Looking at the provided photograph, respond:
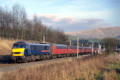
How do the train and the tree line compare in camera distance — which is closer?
the train

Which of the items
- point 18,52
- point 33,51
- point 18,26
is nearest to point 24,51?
point 18,52

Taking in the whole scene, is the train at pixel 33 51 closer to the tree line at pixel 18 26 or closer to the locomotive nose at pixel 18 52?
the locomotive nose at pixel 18 52

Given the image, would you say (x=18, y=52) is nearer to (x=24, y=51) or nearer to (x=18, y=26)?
(x=24, y=51)

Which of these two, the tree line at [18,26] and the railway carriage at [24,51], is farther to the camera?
the tree line at [18,26]

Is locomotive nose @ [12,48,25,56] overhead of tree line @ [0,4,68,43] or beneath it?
beneath

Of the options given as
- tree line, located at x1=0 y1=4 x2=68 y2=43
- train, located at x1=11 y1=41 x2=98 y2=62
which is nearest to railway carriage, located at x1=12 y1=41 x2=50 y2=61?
train, located at x1=11 y1=41 x2=98 y2=62

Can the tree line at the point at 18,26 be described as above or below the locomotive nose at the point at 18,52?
above

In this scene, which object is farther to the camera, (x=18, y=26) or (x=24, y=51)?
(x=18, y=26)

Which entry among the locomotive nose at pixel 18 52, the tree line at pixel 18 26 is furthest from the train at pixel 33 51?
the tree line at pixel 18 26

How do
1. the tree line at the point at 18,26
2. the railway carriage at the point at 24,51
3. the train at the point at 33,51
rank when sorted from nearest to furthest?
the railway carriage at the point at 24,51 < the train at the point at 33,51 < the tree line at the point at 18,26

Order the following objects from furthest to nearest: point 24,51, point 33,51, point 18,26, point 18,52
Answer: point 18,26 → point 33,51 → point 24,51 → point 18,52

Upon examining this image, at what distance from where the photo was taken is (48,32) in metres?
76.4

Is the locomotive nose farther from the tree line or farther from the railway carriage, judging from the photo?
the tree line

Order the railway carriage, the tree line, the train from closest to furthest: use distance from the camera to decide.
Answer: the railway carriage, the train, the tree line
